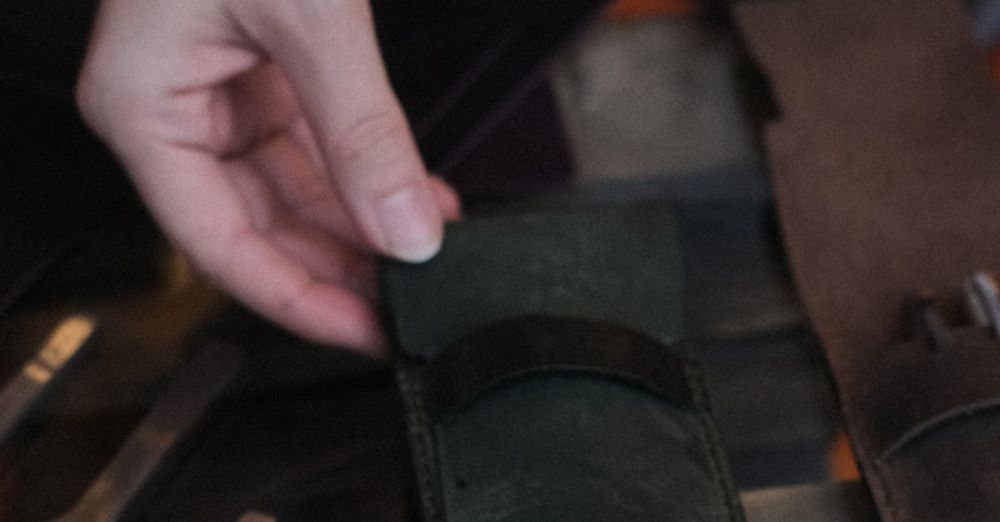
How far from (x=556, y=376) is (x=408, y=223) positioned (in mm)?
110

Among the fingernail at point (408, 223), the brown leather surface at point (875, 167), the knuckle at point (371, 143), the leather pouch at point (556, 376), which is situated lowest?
the brown leather surface at point (875, 167)

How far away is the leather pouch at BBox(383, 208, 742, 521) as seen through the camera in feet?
1.59

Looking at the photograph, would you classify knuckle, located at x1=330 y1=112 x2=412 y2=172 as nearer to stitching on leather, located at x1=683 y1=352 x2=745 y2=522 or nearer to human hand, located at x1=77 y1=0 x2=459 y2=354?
human hand, located at x1=77 y1=0 x2=459 y2=354

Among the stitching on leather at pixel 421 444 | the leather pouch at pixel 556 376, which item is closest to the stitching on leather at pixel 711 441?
the leather pouch at pixel 556 376

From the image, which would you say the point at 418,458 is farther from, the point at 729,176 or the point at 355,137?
the point at 729,176

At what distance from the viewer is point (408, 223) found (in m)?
0.55

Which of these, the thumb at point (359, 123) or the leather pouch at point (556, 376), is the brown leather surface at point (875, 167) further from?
the thumb at point (359, 123)

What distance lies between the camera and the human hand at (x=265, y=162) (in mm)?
559

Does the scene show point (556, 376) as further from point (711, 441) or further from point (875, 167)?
point (875, 167)

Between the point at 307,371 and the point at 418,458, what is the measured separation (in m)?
0.13

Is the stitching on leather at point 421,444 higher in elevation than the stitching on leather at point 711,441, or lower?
higher

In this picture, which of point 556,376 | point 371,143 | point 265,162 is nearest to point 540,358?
point 556,376

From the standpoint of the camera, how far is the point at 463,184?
0.71 meters

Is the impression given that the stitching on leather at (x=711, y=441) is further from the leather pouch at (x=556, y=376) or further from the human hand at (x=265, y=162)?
the human hand at (x=265, y=162)
